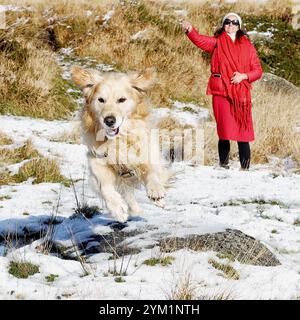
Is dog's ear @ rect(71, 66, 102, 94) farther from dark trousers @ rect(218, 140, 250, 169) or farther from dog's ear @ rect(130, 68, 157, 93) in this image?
dark trousers @ rect(218, 140, 250, 169)

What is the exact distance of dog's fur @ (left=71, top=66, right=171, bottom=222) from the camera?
14.6 ft

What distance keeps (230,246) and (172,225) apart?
2.31 feet

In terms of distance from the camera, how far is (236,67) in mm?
6770

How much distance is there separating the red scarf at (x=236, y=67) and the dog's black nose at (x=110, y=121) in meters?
2.88

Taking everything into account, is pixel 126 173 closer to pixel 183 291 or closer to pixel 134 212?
pixel 134 212

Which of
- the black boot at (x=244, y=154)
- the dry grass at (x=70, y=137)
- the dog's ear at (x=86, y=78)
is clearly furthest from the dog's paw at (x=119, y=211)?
the dry grass at (x=70, y=137)

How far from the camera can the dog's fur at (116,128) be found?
445 cm

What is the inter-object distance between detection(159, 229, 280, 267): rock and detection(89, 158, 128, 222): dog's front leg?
0.37 m

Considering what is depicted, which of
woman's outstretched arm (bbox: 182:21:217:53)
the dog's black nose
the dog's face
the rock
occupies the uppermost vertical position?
woman's outstretched arm (bbox: 182:21:217:53)

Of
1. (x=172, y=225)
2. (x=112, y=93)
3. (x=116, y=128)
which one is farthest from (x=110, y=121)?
(x=172, y=225)

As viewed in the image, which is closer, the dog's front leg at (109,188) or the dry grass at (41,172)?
the dog's front leg at (109,188)

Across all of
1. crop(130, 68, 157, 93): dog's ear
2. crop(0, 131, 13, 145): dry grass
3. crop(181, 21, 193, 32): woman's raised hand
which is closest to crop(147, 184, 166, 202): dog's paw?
crop(130, 68, 157, 93): dog's ear

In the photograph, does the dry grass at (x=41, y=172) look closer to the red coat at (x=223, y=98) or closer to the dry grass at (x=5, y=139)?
the dry grass at (x=5, y=139)
